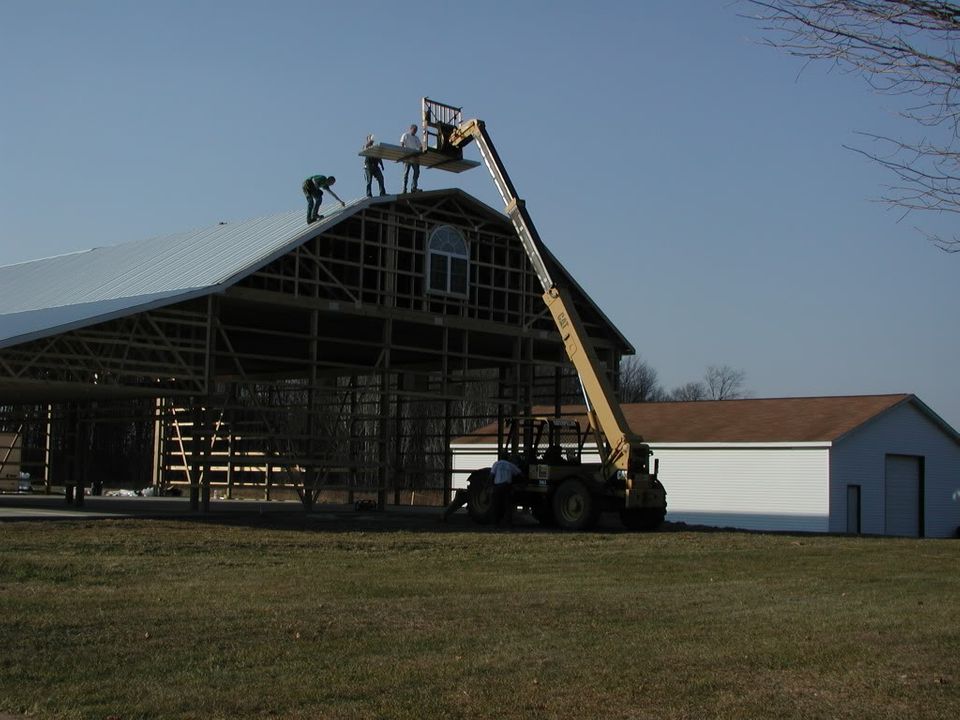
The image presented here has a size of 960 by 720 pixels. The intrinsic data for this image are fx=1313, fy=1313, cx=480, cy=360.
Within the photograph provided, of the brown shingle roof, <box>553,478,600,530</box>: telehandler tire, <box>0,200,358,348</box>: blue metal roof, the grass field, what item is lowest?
the grass field

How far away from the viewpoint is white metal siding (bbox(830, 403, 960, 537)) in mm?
36312

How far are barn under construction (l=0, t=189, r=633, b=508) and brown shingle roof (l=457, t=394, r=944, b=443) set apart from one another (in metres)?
3.83

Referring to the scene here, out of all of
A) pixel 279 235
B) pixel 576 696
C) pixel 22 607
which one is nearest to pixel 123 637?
pixel 22 607

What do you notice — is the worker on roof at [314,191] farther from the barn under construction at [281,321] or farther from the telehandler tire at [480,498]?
the telehandler tire at [480,498]

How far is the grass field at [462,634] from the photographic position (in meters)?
8.42

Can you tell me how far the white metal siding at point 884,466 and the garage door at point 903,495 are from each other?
0.19m

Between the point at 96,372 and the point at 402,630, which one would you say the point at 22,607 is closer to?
the point at 402,630

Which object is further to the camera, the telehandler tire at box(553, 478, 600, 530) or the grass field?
the telehandler tire at box(553, 478, 600, 530)

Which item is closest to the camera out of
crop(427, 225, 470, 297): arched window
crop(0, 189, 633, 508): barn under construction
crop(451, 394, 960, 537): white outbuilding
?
crop(0, 189, 633, 508): barn under construction

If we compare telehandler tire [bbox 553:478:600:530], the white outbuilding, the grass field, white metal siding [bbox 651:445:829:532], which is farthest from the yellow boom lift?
white metal siding [bbox 651:445:829:532]

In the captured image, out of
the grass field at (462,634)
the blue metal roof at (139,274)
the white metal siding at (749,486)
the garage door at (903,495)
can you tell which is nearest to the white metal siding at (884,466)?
the garage door at (903,495)

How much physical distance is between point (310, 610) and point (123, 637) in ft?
7.23

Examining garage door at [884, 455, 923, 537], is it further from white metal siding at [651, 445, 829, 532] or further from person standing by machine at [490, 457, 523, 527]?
person standing by machine at [490, 457, 523, 527]

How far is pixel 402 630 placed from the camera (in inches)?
441
